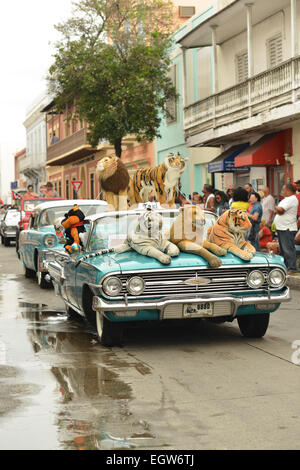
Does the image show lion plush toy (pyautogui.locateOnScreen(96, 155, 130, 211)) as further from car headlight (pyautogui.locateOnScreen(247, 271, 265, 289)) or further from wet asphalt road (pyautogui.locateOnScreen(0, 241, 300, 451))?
car headlight (pyautogui.locateOnScreen(247, 271, 265, 289))

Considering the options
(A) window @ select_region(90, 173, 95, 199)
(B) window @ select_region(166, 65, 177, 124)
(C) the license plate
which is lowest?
(C) the license plate

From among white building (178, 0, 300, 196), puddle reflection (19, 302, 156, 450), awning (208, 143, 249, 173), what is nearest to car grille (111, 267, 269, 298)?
puddle reflection (19, 302, 156, 450)

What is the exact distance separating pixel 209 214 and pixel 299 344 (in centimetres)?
224

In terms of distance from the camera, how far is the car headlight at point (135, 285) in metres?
7.70

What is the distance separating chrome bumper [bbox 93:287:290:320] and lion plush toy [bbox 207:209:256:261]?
60 centimetres

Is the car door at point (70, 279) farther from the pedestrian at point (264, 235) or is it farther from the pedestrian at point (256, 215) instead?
the pedestrian at point (264, 235)

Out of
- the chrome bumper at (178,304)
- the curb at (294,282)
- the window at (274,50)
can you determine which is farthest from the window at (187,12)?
the chrome bumper at (178,304)

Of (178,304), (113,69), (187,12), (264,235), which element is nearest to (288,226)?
(264,235)

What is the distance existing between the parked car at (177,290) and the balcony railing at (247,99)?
11827mm

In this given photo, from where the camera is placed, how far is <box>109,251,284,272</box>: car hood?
25.6 ft

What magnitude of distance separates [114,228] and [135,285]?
160cm

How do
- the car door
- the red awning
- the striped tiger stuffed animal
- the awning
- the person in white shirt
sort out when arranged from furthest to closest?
the awning
the red awning
the person in white shirt
the striped tiger stuffed animal
the car door

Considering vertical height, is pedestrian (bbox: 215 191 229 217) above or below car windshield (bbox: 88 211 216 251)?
above

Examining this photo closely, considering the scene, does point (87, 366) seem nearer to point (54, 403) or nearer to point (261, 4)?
point (54, 403)
